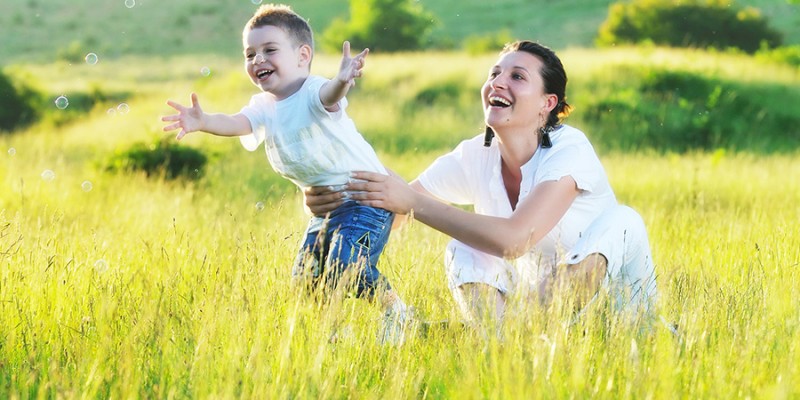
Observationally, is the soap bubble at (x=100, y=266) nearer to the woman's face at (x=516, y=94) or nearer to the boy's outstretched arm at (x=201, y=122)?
the boy's outstretched arm at (x=201, y=122)

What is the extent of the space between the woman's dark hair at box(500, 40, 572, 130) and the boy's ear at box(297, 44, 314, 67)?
1022 mm

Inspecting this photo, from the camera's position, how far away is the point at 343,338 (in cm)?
398

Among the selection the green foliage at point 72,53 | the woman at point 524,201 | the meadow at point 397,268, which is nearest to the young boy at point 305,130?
the woman at point 524,201

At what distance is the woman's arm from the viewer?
456 centimetres

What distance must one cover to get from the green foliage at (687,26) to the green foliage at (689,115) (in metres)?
11.2

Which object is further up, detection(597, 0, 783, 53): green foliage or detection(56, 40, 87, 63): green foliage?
detection(56, 40, 87, 63): green foliage

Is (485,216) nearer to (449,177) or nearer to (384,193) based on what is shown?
(384,193)

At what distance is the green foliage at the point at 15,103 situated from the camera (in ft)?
76.2

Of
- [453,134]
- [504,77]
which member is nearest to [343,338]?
[504,77]

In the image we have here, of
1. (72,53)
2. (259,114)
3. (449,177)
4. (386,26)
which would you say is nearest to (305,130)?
(259,114)

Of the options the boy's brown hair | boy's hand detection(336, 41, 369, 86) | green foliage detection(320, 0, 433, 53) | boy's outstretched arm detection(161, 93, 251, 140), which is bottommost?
boy's outstretched arm detection(161, 93, 251, 140)

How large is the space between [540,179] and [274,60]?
1402 mm

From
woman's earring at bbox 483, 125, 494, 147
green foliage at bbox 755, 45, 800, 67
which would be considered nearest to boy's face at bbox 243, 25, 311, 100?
woman's earring at bbox 483, 125, 494, 147

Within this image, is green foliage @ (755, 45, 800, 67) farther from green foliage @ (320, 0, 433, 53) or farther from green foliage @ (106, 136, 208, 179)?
green foliage @ (106, 136, 208, 179)
